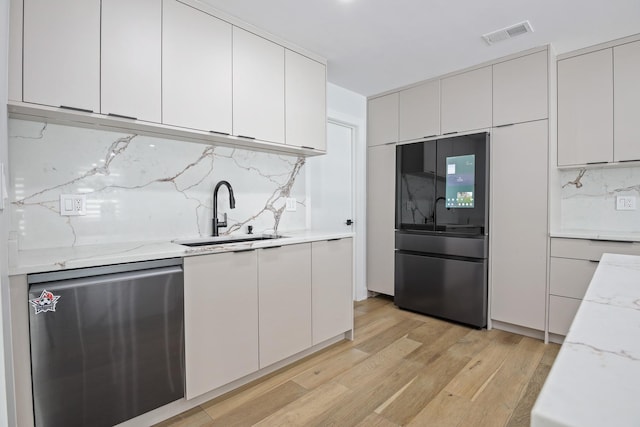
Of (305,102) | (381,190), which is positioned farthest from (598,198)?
(305,102)

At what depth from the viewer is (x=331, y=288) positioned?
2.56m

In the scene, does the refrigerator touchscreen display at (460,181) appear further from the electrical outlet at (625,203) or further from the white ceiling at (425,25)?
the electrical outlet at (625,203)

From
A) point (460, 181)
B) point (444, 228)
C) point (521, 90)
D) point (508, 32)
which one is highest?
point (508, 32)

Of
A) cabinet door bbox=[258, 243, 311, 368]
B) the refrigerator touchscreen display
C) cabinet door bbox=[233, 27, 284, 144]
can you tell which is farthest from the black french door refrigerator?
cabinet door bbox=[233, 27, 284, 144]

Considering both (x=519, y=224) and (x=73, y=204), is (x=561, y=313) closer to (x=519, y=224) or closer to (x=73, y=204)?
(x=519, y=224)

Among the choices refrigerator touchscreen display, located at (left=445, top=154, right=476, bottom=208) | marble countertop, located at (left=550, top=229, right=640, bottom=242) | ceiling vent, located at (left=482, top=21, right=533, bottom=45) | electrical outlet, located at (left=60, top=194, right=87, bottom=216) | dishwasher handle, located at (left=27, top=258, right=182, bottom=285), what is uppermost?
ceiling vent, located at (left=482, top=21, right=533, bottom=45)

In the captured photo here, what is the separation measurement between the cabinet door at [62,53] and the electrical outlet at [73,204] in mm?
518

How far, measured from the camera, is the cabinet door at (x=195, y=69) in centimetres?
194

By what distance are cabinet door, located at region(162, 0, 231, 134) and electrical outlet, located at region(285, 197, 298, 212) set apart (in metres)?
0.95

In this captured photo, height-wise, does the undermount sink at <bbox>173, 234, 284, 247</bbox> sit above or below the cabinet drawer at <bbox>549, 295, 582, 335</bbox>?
above

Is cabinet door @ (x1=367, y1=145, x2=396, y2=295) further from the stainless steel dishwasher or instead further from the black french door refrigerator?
the stainless steel dishwasher

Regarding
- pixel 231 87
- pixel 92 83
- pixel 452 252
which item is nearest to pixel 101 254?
pixel 92 83

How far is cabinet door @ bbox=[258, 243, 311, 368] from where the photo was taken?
82.8 inches

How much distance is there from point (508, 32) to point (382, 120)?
1.48m
